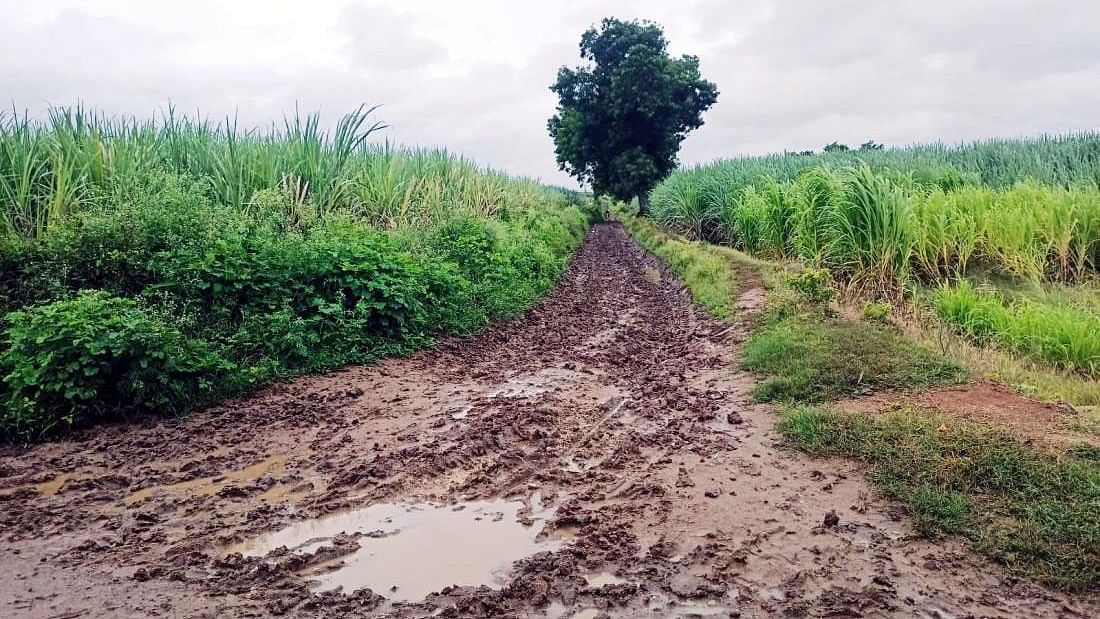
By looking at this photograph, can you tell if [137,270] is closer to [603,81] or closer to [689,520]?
[689,520]

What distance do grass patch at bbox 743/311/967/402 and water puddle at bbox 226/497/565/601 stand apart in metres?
2.87

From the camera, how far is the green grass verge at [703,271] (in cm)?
1021

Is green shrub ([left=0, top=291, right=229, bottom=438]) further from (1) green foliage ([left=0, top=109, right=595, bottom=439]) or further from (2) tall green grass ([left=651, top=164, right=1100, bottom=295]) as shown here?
(2) tall green grass ([left=651, top=164, right=1100, bottom=295])

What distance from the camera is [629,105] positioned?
32750 mm

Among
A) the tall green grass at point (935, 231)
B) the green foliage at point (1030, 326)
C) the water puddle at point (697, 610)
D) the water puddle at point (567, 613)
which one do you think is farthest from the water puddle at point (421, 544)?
the tall green grass at point (935, 231)

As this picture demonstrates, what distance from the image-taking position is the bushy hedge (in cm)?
569

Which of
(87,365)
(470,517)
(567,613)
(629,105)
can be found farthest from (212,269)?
(629,105)

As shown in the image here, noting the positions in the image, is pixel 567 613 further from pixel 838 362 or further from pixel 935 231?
pixel 935 231

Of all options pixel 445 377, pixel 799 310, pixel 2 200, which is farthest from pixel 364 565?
pixel 2 200

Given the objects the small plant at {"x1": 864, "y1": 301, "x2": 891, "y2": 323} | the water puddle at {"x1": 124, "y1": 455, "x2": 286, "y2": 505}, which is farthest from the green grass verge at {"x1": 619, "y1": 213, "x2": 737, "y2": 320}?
the water puddle at {"x1": 124, "y1": 455, "x2": 286, "y2": 505}

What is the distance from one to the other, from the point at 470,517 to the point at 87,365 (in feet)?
11.7

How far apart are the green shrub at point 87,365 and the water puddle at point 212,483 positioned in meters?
1.46

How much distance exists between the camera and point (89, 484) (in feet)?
15.4

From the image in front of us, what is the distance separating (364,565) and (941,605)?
8.59ft
